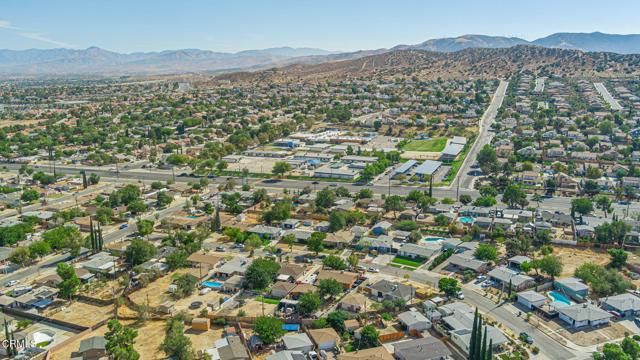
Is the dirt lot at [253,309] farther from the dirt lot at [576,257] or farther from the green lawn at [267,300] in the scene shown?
the dirt lot at [576,257]

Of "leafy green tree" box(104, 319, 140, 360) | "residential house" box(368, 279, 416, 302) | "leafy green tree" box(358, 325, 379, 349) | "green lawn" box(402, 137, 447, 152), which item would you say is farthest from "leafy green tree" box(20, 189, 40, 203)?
"green lawn" box(402, 137, 447, 152)

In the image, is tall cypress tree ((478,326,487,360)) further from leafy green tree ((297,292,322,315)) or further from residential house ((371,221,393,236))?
residential house ((371,221,393,236))

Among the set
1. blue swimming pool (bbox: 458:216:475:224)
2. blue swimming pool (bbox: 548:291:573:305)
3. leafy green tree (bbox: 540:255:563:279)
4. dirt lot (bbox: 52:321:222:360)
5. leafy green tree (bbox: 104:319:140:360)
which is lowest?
dirt lot (bbox: 52:321:222:360)

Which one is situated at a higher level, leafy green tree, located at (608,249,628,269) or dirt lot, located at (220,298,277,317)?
leafy green tree, located at (608,249,628,269)

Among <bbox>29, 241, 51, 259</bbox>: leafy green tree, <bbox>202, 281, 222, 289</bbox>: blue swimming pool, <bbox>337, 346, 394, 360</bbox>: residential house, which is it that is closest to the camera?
<bbox>337, 346, 394, 360</bbox>: residential house

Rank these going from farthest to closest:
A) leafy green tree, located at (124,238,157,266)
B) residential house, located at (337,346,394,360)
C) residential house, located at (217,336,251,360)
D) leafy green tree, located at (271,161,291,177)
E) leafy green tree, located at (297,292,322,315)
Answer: leafy green tree, located at (271,161,291,177)
leafy green tree, located at (124,238,157,266)
leafy green tree, located at (297,292,322,315)
residential house, located at (217,336,251,360)
residential house, located at (337,346,394,360)
